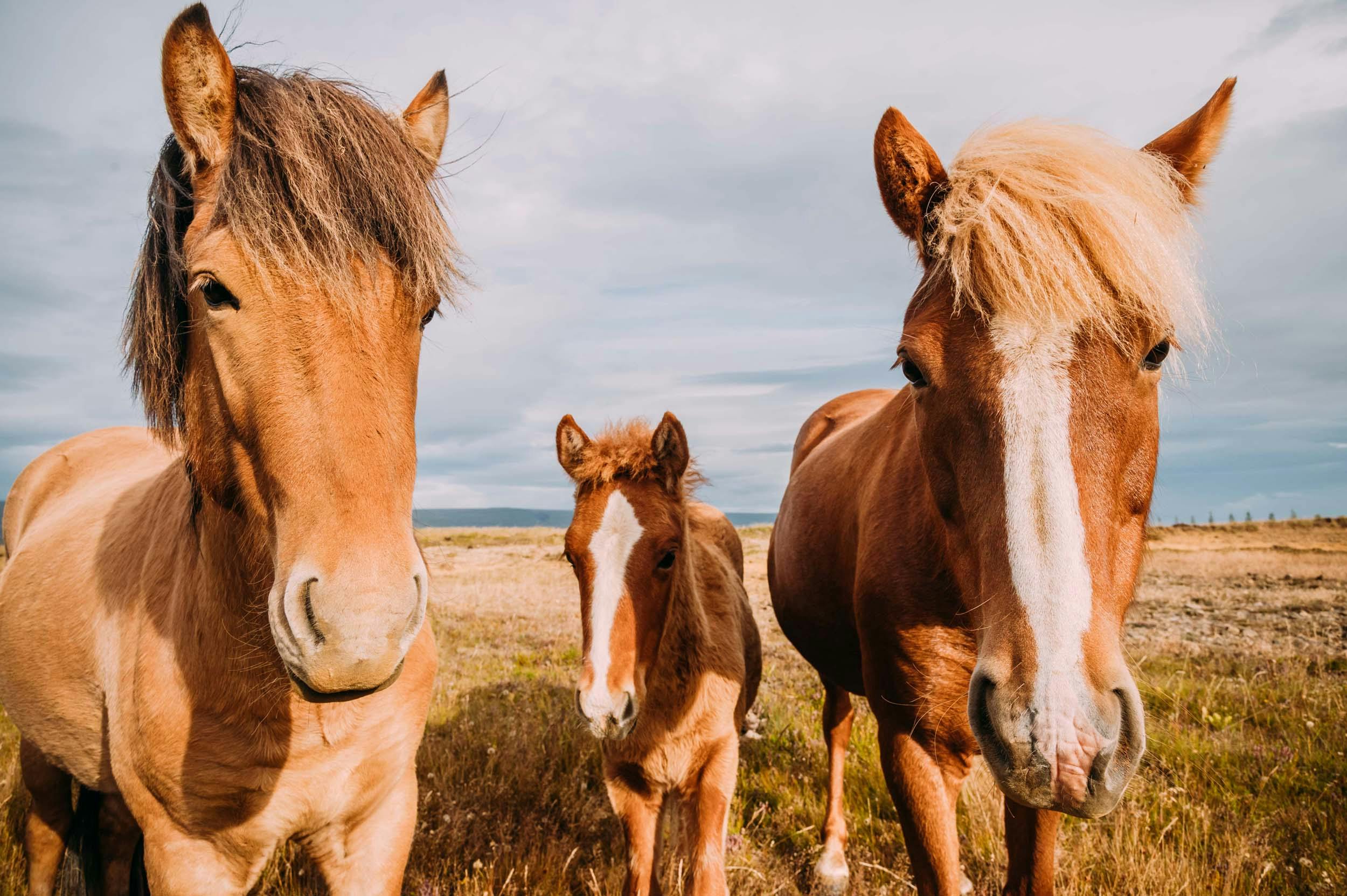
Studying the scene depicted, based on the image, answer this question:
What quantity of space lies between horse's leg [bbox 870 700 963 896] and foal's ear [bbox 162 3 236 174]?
2.73 meters

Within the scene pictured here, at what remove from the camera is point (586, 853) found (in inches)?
160

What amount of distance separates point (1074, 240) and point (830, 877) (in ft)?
11.8

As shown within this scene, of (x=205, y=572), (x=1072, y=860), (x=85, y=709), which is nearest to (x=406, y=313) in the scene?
(x=205, y=572)

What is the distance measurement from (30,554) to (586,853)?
3297 millimetres

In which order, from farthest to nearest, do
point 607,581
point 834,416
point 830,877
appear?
point 834,416
point 830,877
point 607,581

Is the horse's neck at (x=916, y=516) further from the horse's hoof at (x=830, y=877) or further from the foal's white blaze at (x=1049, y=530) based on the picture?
the horse's hoof at (x=830, y=877)

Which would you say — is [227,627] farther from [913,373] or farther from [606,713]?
[913,373]

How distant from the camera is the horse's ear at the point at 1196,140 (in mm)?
2080

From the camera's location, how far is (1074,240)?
1799 mm

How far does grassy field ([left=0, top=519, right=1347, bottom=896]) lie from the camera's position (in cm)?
343

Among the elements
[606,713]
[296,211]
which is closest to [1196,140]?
[296,211]

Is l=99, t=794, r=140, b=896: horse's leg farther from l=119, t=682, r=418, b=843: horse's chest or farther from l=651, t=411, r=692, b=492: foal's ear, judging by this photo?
l=651, t=411, r=692, b=492: foal's ear

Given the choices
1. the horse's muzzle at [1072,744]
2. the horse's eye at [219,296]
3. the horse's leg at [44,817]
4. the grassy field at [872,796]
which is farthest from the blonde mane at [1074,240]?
the horse's leg at [44,817]

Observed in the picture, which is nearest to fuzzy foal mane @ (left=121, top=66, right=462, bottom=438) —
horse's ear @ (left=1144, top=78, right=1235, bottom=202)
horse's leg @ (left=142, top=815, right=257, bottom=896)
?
horse's leg @ (left=142, top=815, right=257, bottom=896)
